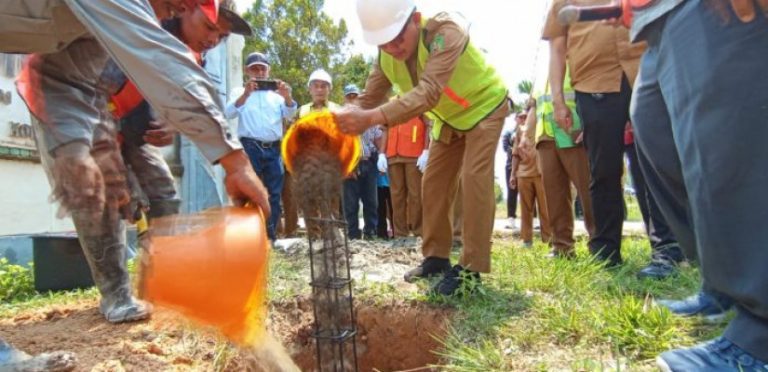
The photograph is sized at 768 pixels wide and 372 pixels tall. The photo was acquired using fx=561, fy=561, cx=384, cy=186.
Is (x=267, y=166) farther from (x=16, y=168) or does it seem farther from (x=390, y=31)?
(x=390, y=31)

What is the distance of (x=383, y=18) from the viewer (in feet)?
9.71

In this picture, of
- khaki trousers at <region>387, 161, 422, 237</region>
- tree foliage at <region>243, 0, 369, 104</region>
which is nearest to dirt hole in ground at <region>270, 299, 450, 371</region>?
khaki trousers at <region>387, 161, 422, 237</region>

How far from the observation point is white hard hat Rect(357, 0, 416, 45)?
2.94 m

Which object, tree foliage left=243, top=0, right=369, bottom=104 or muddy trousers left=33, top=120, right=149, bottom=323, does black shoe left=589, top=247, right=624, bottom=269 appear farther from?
tree foliage left=243, top=0, right=369, bottom=104

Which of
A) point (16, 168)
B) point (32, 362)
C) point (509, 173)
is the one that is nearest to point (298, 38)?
point (509, 173)

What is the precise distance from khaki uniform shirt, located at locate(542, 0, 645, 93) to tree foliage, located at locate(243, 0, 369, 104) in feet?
54.8

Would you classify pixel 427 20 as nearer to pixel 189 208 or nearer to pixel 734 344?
pixel 734 344

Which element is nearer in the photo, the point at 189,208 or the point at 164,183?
the point at 164,183

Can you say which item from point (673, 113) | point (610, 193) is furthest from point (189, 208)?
point (673, 113)

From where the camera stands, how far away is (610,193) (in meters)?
3.37

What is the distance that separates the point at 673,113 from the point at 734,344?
0.69m

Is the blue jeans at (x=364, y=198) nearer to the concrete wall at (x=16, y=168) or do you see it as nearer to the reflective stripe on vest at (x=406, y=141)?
the reflective stripe on vest at (x=406, y=141)

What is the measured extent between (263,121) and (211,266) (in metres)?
4.22

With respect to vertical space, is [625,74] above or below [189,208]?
above
